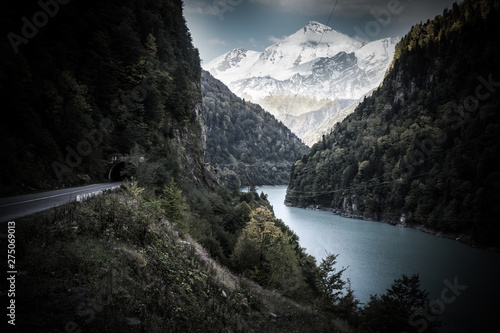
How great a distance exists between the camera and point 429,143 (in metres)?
80.8

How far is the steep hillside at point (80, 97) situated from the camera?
46.6 feet

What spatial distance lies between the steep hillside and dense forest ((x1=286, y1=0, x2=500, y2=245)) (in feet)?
222

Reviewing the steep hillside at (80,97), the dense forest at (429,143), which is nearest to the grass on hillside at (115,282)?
the steep hillside at (80,97)

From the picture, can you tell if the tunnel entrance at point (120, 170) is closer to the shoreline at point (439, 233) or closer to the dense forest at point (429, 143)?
the shoreline at point (439, 233)

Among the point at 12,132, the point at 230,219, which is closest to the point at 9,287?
the point at 12,132

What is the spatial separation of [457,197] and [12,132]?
82.3m

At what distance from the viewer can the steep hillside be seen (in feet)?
46.6

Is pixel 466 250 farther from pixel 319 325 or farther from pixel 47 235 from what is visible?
pixel 47 235

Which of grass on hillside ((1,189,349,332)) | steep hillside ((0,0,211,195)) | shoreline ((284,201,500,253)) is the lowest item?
shoreline ((284,201,500,253))

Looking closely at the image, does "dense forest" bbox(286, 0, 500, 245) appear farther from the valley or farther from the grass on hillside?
the grass on hillside

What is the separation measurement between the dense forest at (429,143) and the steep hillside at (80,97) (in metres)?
67.8

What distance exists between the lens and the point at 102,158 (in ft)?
72.7

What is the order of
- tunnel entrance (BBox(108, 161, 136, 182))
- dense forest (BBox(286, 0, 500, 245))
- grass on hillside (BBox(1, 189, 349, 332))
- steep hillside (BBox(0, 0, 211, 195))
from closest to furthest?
grass on hillside (BBox(1, 189, 349, 332)) → steep hillside (BBox(0, 0, 211, 195)) → tunnel entrance (BBox(108, 161, 136, 182)) → dense forest (BBox(286, 0, 500, 245))

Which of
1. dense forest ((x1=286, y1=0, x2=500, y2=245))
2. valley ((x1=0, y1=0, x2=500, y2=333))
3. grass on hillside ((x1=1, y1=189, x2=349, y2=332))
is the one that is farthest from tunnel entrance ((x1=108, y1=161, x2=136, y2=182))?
dense forest ((x1=286, y1=0, x2=500, y2=245))
